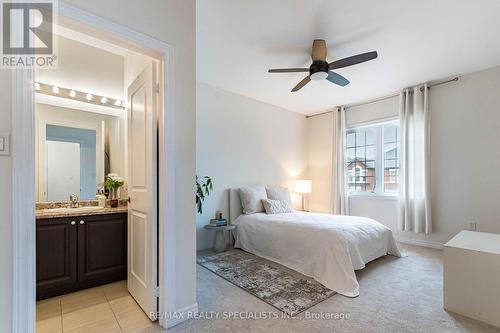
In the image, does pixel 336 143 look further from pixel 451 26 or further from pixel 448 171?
pixel 451 26

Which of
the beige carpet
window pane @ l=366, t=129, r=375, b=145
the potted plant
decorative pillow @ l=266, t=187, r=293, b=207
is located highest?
window pane @ l=366, t=129, r=375, b=145

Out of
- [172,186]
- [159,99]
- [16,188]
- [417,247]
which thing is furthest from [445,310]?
[16,188]

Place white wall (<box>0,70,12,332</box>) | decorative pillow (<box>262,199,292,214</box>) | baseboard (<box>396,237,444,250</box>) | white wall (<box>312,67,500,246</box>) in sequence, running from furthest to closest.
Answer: decorative pillow (<box>262,199,292,214</box>) → baseboard (<box>396,237,444,250</box>) → white wall (<box>312,67,500,246</box>) → white wall (<box>0,70,12,332</box>)

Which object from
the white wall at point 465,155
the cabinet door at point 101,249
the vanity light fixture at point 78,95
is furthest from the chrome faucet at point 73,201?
the white wall at point 465,155

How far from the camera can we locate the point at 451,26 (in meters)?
2.48

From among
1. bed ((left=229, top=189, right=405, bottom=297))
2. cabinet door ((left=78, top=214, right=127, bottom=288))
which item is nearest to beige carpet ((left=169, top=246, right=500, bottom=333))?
bed ((left=229, top=189, right=405, bottom=297))

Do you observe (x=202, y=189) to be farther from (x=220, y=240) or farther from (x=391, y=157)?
(x=391, y=157)

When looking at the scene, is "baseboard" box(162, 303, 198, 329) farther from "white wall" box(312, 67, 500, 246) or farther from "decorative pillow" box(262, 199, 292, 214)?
"white wall" box(312, 67, 500, 246)

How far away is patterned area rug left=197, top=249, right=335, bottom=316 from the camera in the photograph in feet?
7.11

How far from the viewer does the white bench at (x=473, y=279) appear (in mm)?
1845

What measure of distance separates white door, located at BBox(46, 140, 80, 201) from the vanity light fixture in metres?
0.53

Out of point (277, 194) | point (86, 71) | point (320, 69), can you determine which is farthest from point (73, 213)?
point (277, 194)

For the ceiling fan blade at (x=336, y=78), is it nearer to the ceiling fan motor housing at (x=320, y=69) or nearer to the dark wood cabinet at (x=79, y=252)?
the ceiling fan motor housing at (x=320, y=69)

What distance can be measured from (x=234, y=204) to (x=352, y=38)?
2942mm
